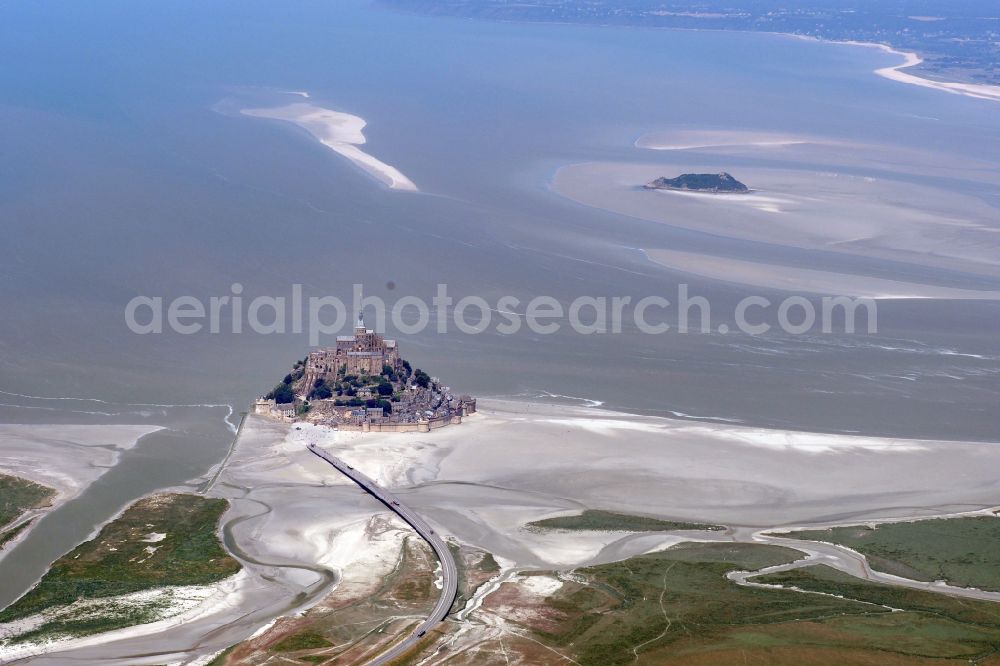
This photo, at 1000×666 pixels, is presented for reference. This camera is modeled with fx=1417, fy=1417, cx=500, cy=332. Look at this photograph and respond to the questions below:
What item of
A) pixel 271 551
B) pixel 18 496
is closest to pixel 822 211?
pixel 271 551

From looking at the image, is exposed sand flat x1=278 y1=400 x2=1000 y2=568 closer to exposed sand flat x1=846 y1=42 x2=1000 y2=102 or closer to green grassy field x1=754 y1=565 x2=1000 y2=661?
green grassy field x1=754 y1=565 x2=1000 y2=661

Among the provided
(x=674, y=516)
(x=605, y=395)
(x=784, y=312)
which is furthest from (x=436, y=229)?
(x=674, y=516)

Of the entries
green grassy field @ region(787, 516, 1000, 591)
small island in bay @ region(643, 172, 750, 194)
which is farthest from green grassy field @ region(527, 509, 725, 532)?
small island in bay @ region(643, 172, 750, 194)

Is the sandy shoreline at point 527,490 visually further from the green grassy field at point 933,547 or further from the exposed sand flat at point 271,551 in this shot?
the green grassy field at point 933,547

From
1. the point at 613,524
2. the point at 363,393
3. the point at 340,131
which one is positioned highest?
the point at 340,131

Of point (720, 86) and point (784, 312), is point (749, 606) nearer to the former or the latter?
point (784, 312)

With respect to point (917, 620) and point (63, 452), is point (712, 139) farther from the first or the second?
point (917, 620)
